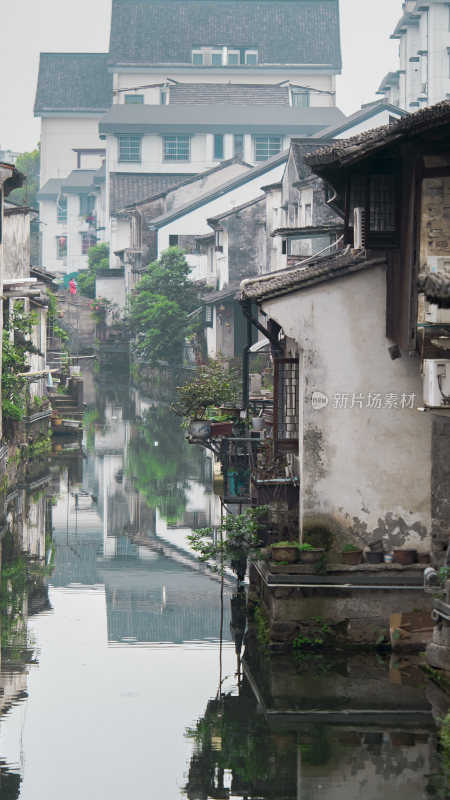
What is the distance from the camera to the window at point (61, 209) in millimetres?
106875

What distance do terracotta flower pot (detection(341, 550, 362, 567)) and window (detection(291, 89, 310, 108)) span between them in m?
88.1

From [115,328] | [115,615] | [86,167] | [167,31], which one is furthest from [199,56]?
[115,615]

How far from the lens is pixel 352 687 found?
1622cm

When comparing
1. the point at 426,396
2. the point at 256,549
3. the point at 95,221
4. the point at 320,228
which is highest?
the point at 95,221

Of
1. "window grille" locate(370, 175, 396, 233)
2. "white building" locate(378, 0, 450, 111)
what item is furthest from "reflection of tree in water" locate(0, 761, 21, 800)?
"white building" locate(378, 0, 450, 111)

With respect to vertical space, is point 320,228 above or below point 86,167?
below

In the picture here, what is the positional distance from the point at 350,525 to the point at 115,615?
468 centimetres

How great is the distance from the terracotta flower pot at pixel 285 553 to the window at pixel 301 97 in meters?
88.3

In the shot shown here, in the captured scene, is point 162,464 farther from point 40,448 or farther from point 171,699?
point 171,699

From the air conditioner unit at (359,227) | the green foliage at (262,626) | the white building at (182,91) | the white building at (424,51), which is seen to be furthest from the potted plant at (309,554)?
the white building at (182,91)

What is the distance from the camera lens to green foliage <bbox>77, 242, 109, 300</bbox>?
286ft

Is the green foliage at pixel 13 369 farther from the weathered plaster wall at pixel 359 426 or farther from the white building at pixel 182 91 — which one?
the white building at pixel 182 91

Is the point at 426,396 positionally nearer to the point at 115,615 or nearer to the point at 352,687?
the point at 352,687

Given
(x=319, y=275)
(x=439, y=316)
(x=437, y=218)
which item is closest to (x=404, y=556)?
(x=439, y=316)
